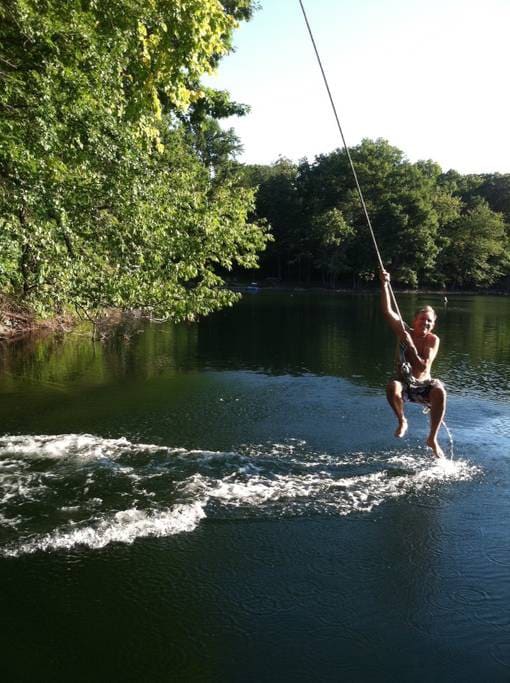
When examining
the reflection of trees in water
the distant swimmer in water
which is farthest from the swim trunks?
the reflection of trees in water

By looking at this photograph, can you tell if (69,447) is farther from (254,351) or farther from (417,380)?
(254,351)

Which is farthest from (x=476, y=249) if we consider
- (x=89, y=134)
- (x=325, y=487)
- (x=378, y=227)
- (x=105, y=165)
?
(x=89, y=134)

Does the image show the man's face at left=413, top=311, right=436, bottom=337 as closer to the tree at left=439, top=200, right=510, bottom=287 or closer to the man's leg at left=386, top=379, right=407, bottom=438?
the man's leg at left=386, top=379, right=407, bottom=438

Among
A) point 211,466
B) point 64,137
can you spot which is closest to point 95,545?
point 211,466

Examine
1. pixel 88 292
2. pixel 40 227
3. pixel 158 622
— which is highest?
pixel 40 227

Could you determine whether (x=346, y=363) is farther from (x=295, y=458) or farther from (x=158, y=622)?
(x=158, y=622)

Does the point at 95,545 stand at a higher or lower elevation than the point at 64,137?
lower

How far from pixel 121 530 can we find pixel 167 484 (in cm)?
175

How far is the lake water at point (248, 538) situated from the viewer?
5.93 meters

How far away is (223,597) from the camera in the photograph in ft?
22.6

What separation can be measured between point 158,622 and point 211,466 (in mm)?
4641

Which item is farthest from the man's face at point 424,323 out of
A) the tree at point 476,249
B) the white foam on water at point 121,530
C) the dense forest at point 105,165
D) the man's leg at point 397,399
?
the tree at point 476,249

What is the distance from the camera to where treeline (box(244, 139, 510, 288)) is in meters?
72.7

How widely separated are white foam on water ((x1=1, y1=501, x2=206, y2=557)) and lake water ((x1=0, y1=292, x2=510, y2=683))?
3cm
